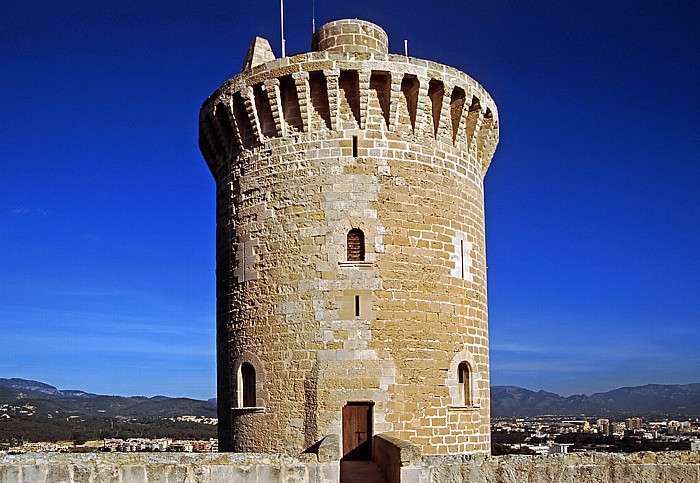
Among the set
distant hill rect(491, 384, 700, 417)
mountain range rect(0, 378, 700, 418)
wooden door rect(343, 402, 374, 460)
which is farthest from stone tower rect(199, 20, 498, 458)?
distant hill rect(491, 384, 700, 417)

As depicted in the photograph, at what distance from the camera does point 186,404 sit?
11456 cm

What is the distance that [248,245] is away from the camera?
15141mm

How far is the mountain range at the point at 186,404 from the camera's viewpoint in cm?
10375

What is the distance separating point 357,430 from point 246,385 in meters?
2.41

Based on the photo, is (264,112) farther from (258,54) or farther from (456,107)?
(456,107)

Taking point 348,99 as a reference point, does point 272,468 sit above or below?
below

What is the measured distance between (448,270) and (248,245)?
377cm

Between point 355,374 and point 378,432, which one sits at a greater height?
point 355,374

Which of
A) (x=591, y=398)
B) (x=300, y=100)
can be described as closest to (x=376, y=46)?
(x=300, y=100)

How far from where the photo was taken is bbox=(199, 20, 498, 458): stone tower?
13875 mm

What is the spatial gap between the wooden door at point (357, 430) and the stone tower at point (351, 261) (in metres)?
0.02

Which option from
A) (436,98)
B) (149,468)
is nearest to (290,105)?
(436,98)

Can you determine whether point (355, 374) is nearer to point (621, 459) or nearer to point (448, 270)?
point (448, 270)

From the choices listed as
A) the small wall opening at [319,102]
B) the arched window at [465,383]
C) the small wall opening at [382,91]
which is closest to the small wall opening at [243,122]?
the small wall opening at [319,102]
